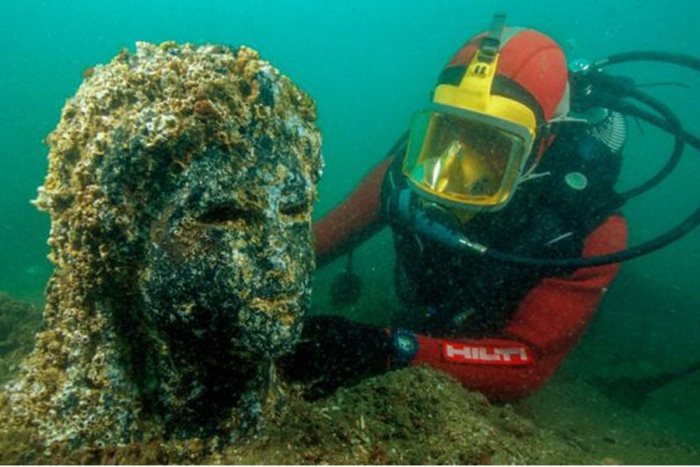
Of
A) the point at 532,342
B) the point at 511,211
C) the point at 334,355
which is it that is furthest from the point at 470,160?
the point at 334,355

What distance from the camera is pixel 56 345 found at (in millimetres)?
1812

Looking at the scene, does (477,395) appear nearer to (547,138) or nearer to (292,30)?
(547,138)

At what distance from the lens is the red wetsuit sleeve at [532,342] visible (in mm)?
3176

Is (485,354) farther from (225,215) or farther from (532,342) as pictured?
(225,215)

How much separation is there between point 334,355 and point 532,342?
1.68m

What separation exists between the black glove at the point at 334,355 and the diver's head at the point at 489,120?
144 centimetres

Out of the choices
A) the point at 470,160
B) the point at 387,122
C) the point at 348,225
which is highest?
the point at 387,122

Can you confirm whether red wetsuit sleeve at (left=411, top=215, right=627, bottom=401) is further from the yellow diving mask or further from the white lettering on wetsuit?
the yellow diving mask

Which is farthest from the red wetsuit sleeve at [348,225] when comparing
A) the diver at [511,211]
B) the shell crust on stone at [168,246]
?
the shell crust on stone at [168,246]

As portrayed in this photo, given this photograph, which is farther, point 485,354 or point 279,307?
point 485,354

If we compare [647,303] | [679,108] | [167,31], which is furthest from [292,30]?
[647,303]

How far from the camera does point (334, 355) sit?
2697 millimetres

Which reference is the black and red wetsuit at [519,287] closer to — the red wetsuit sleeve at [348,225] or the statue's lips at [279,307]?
the red wetsuit sleeve at [348,225]

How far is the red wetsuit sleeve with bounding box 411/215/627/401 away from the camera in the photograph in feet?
10.4
